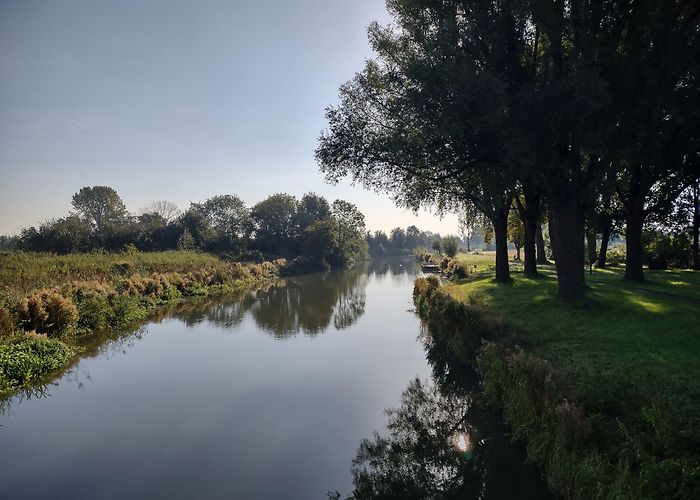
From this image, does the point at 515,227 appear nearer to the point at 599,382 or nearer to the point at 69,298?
the point at 599,382

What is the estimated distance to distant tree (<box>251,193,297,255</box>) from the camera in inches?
3437

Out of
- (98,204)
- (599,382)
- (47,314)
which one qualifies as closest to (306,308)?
Answer: (47,314)

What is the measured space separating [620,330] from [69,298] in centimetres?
2529

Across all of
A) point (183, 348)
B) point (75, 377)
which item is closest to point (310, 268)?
point (183, 348)

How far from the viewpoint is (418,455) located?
9938 millimetres

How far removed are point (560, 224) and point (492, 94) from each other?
23.9ft

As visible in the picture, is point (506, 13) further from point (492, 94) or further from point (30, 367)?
point (30, 367)

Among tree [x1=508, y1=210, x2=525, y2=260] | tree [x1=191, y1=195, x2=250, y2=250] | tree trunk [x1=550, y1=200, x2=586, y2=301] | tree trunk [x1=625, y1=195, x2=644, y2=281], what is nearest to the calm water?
tree trunk [x1=550, y1=200, x2=586, y2=301]

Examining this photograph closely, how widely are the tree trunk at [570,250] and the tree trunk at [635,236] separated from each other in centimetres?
815

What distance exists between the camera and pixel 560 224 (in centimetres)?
1858

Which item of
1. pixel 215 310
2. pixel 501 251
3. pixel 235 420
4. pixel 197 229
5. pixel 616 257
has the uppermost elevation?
pixel 197 229

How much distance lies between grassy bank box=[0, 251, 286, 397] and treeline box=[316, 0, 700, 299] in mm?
14288

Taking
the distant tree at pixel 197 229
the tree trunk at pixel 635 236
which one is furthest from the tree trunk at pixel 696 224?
the distant tree at pixel 197 229

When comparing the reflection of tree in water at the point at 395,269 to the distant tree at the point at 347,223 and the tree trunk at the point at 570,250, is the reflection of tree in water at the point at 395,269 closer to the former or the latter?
the distant tree at the point at 347,223
